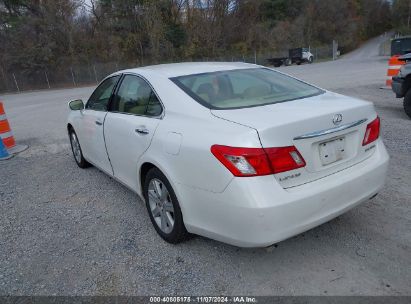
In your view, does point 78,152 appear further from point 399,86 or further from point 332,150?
point 399,86

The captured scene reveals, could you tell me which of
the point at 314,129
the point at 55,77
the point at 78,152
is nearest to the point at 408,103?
the point at 314,129

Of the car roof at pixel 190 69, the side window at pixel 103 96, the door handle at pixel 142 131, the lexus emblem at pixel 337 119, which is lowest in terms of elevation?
the door handle at pixel 142 131

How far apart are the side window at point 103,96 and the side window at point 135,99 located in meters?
0.28

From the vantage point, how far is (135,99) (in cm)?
374

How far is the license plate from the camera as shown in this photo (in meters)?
2.66

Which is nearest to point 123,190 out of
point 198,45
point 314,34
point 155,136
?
point 155,136

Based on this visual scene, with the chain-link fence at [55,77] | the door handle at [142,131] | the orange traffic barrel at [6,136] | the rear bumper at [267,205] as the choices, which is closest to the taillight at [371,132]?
the rear bumper at [267,205]

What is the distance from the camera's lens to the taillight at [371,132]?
9.80 feet

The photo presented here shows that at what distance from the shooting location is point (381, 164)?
3.02 metres

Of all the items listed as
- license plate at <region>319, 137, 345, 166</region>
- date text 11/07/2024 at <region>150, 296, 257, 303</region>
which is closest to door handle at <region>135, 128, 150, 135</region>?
date text 11/07/2024 at <region>150, 296, 257, 303</region>

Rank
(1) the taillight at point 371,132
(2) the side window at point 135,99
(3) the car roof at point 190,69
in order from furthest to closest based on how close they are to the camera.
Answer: (3) the car roof at point 190,69
(2) the side window at point 135,99
(1) the taillight at point 371,132

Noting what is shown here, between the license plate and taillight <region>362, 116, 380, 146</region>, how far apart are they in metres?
0.31

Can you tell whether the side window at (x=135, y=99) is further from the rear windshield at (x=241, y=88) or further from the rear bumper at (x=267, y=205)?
the rear bumper at (x=267, y=205)

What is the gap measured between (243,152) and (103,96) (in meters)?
2.71
